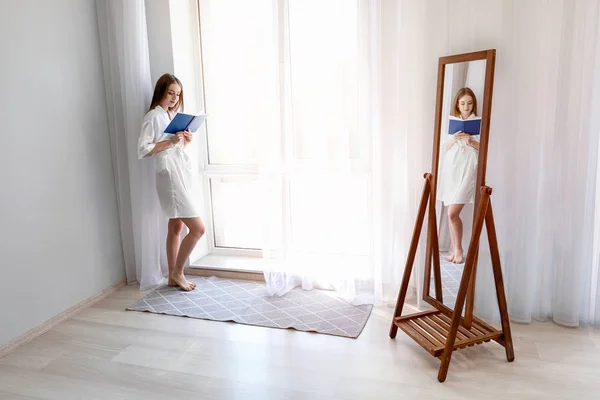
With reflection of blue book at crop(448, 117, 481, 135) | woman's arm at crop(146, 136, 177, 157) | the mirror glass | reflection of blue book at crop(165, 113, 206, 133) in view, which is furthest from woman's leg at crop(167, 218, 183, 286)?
reflection of blue book at crop(448, 117, 481, 135)

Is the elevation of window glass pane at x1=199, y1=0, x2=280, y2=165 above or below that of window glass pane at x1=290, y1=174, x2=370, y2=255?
above

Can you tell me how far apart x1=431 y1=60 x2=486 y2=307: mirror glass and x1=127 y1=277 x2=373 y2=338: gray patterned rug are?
61 centimetres

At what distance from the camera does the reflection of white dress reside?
2.14m

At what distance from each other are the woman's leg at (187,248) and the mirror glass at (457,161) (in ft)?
5.09

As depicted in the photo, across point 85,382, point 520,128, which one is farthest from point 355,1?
point 85,382

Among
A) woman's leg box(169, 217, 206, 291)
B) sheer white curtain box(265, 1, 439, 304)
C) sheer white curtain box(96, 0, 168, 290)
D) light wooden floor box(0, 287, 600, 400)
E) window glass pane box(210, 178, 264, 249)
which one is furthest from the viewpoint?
window glass pane box(210, 178, 264, 249)

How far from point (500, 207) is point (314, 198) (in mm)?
1086

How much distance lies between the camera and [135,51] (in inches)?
114

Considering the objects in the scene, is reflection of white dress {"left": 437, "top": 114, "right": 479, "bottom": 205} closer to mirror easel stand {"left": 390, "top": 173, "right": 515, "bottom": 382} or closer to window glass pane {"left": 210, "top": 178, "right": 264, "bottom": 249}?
mirror easel stand {"left": 390, "top": 173, "right": 515, "bottom": 382}

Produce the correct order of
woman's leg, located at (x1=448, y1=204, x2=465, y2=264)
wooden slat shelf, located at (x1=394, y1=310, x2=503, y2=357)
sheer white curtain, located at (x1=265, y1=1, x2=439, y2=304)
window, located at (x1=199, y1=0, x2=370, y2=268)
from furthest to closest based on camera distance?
1. window, located at (x1=199, y1=0, x2=370, y2=268)
2. sheer white curtain, located at (x1=265, y1=1, x2=439, y2=304)
3. woman's leg, located at (x1=448, y1=204, x2=465, y2=264)
4. wooden slat shelf, located at (x1=394, y1=310, x2=503, y2=357)

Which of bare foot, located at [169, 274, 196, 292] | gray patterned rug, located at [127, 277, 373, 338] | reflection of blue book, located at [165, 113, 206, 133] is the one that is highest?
reflection of blue book, located at [165, 113, 206, 133]

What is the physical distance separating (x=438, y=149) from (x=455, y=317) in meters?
0.82

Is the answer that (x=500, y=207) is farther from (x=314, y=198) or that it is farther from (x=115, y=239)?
(x=115, y=239)

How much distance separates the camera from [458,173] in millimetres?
2201
